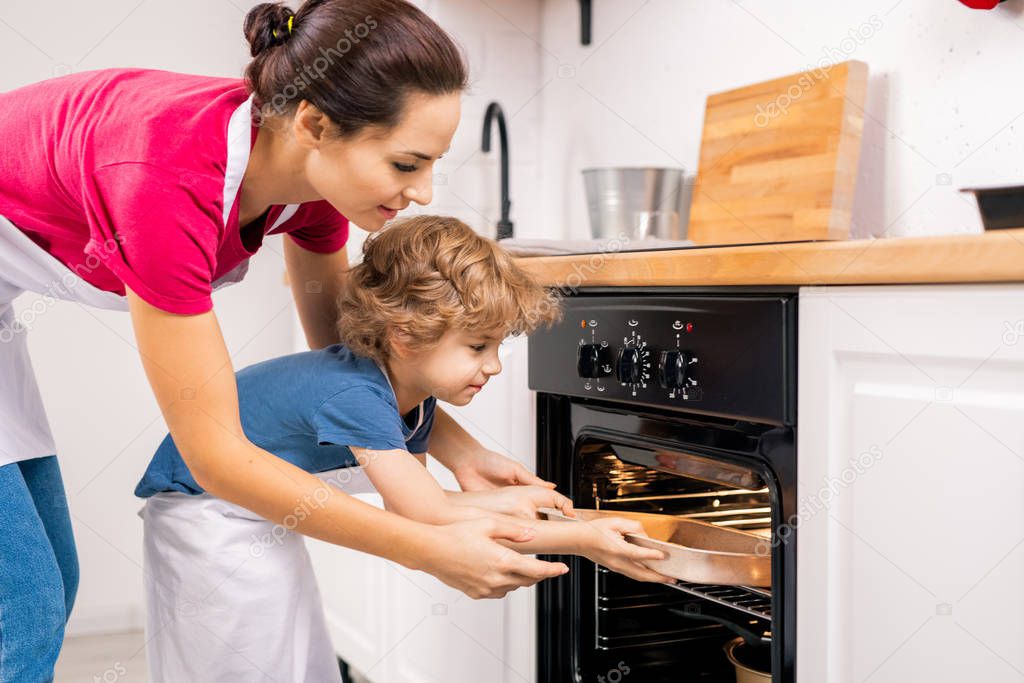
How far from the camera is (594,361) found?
1.22m

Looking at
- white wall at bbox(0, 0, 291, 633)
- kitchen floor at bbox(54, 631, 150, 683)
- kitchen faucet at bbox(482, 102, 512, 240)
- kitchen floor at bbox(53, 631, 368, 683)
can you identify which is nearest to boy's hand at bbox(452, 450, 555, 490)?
kitchen faucet at bbox(482, 102, 512, 240)

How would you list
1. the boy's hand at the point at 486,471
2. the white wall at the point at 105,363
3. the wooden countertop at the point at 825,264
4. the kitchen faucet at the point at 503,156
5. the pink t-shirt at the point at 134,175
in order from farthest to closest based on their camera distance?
the white wall at the point at 105,363 < the kitchen faucet at the point at 503,156 < the boy's hand at the point at 486,471 < the pink t-shirt at the point at 134,175 < the wooden countertop at the point at 825,264

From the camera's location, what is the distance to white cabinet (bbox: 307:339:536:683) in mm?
1442

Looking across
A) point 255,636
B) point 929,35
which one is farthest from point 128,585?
point 929,35

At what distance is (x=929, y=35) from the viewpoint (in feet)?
4.79

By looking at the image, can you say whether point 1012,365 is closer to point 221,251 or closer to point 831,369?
point 831,369

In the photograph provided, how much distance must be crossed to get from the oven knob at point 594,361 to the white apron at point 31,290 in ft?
1.30

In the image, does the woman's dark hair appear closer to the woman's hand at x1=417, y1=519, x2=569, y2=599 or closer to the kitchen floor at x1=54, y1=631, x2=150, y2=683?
the woman's hand at x1=417, y1=519, x2=569, y2=599

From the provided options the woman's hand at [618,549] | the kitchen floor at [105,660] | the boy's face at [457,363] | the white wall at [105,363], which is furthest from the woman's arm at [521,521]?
the white wall at [105,363]

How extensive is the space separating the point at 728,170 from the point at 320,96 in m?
0.98

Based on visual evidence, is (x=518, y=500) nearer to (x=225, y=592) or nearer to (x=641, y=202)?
(x=225, y=592)

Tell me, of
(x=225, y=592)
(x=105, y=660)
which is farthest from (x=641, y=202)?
(x=105, y=660)

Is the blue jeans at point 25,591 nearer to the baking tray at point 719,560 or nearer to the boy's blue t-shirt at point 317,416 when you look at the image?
the boy's blue t-shirt at point 317,416

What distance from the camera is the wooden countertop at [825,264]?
30.3 inches
